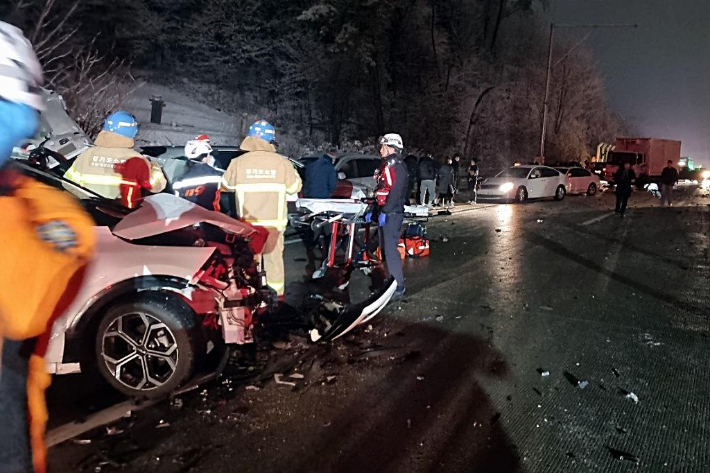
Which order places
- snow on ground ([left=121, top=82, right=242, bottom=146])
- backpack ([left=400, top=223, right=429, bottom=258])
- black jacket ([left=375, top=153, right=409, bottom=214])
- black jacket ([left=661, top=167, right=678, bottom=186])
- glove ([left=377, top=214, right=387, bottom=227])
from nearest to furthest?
black jacket ([left=375, top=153, right=409, bottom=214])
glove ([left=377, top=214, right=387, bottom=227])
backpack ([left=400, top=223, right=429, bottom=258])
black jacket ([left=661, top=167, right=678, bottom=186])
snow on ground ([left=121, top=82, right=242, bottom=146])

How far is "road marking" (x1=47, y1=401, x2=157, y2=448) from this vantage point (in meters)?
3.65

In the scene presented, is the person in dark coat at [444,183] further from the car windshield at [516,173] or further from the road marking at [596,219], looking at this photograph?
the car windshield at [516,173]

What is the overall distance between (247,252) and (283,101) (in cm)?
3145

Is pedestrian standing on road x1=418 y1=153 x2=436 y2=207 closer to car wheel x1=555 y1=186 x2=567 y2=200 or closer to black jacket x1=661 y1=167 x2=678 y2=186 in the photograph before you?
car wheel x1=555 y1=186 x2=567 y2=200

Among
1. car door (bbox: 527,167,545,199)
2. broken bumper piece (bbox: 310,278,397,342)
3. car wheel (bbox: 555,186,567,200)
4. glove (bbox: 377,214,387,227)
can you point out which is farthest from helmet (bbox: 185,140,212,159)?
car wheel (bbox: 555,186,567,200)

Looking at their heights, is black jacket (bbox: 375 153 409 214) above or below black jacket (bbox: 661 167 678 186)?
below

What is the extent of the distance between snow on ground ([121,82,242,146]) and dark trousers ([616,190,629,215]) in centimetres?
1715

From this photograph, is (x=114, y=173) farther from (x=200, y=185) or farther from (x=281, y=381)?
(x=281, y=381)

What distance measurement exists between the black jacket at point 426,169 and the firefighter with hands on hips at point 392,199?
35.6ft

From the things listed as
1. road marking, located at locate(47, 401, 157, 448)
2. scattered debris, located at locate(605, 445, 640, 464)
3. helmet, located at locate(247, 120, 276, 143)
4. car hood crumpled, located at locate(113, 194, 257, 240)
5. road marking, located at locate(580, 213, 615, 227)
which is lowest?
scattered debris, located at locate(605, 445, 640, 464)

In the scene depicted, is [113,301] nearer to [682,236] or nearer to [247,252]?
[247,252]

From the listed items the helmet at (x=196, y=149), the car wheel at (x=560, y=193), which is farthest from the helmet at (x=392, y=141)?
the car wheel at (x=560, y=193)

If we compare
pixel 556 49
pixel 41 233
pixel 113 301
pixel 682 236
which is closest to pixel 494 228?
pixel 682 236

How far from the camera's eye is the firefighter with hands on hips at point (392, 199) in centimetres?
719
